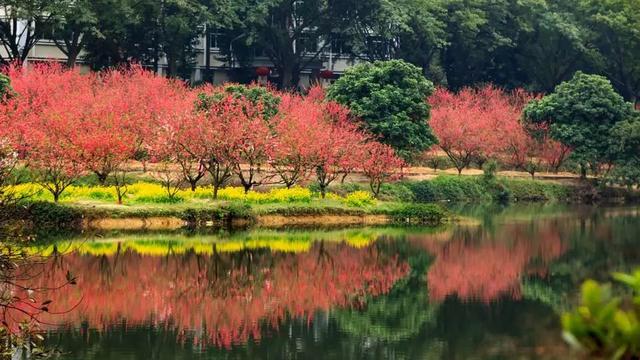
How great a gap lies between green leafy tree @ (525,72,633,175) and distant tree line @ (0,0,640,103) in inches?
443

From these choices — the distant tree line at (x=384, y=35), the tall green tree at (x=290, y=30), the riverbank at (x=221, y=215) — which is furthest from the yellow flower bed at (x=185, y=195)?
the tall green tree at (x=290, y=30)

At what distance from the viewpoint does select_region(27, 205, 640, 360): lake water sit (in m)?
19.0

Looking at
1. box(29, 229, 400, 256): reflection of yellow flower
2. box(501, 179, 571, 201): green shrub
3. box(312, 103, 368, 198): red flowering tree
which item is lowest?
box(501, 179, 571, 201): green shrub

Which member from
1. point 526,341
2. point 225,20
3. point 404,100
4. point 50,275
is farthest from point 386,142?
point 526,341

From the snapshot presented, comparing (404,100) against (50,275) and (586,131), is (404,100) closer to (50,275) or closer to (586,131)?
(586,131)

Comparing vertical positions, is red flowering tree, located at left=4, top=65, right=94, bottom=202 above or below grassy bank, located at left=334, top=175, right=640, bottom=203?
above

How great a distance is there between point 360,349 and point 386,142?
3514cm

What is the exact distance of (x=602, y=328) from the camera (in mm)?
8688

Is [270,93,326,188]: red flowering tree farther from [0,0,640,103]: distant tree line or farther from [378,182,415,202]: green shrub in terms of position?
[0,0,640,103]: distant tree line

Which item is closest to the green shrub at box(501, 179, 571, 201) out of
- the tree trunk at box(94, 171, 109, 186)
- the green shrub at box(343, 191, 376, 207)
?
the green shrub at box(343, 191, 376, 207)

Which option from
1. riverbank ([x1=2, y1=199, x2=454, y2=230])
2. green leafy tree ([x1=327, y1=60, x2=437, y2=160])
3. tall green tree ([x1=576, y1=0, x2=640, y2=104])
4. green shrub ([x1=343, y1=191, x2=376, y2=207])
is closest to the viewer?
riverbank ([x1=2, y1=199, x2=454, y2=230])

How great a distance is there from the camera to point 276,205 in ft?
134

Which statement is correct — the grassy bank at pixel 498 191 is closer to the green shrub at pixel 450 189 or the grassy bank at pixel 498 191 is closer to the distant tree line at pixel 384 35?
the green shrub at pixel 450 189

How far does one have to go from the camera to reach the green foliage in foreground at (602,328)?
28.1 ft
